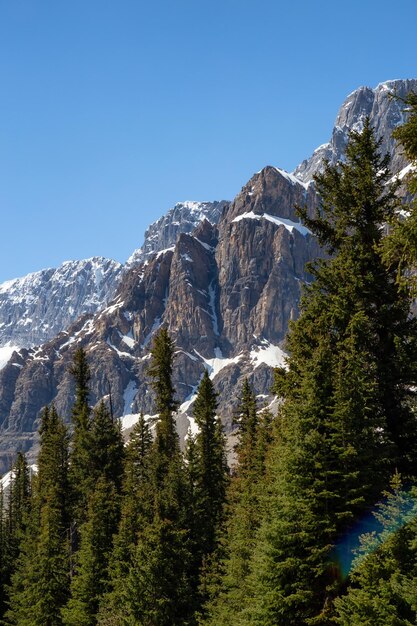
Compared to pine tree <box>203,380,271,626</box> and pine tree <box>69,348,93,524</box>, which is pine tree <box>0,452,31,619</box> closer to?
pine tree <box>69,348,93,524</box>

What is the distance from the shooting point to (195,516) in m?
42.3

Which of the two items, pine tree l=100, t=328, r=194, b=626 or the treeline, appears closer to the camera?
the treeline

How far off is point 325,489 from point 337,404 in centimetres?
249

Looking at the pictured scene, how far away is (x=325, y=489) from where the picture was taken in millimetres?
19391

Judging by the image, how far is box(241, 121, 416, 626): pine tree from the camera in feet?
62.1

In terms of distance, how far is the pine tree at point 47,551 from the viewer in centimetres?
5012

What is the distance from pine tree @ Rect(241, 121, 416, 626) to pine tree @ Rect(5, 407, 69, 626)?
33.0 m

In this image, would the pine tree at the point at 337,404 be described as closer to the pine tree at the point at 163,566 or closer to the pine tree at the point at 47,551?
the pine tree at the point at 163,566

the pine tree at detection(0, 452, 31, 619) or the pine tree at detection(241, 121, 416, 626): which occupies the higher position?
the pine tree at detection(241, 121, 416, 626)

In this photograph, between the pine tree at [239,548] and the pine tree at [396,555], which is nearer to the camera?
the pine tree at [396,555]

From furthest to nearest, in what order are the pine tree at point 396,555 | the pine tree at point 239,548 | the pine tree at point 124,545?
the pine tree at point 124,545
the pine tree at point 239,548
the pine tree at point 396,555

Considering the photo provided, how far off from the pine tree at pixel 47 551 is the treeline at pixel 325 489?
3980 millimetres

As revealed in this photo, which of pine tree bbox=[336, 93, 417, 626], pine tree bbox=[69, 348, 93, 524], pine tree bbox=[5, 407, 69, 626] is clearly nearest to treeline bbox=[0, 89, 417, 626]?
pine tree bbox=[336, 93, 417, 626]

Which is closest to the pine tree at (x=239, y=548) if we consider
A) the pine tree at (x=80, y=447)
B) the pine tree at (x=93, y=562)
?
the pine tree at (x=93, y=562)
